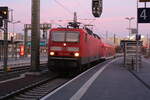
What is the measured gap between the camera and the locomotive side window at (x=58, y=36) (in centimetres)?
2492

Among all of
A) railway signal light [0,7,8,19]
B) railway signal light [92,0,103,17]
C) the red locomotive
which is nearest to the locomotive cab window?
the red locomotive

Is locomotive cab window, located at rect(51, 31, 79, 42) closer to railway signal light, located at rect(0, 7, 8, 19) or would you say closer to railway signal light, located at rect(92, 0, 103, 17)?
railway signal light, located at rect(92, 0, 103, 17)

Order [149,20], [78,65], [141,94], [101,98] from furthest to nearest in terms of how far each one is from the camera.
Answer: [78,65] → [149,20] → [141,94] → [101,98]

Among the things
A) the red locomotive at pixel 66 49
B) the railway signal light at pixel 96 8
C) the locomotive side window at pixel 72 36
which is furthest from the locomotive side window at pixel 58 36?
the railway signal light at pixel 96 8

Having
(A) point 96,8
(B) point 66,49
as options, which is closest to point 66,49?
(B) point 66,49

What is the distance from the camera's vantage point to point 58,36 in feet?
82.1

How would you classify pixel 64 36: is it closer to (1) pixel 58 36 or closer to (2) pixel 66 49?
(1) pixel 58 36

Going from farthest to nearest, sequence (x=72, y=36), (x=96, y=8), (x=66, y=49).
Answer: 1. (x=72, y=36)
2. (x=66, y=49)
3. (x=96, y=8)

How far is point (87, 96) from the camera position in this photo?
12336 millimetres

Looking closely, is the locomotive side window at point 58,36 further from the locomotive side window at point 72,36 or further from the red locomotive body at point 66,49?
the locomotive side window at point 72,36

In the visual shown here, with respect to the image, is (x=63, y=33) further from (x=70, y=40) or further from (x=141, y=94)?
(x=141, y=94)

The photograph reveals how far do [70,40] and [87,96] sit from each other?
12654mm

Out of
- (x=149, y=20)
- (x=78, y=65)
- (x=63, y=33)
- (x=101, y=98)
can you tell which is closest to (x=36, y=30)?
(x=63, y=33)

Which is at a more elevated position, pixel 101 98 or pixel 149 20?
pixel 149 20
